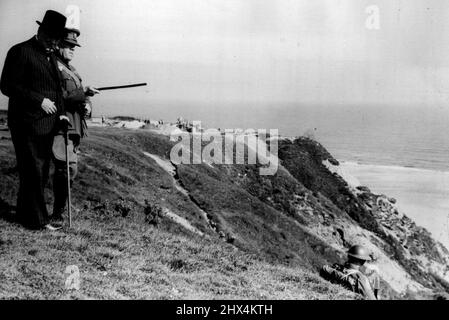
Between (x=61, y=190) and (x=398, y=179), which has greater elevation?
(x=61, y=190)

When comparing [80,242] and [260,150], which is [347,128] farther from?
[80,242]

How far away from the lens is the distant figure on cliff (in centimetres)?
814

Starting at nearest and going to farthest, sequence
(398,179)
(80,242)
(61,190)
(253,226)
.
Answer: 1. (80,242)
2. (61,190)
3. (253,226)
4. (398,179)

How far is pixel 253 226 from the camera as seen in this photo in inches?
1085

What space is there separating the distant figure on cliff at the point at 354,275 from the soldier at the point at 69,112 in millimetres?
5338

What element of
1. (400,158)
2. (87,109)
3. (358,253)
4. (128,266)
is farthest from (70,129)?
(400,158)

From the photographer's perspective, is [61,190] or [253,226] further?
[253,226]

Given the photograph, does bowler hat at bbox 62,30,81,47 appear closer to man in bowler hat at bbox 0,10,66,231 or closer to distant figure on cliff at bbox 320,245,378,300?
man in bowler hat at bbox 0,10,66,231

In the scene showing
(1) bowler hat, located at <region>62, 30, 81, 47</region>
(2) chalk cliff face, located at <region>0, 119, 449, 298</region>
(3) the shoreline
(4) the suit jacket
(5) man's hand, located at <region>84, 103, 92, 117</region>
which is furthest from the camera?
(3) the shoreline

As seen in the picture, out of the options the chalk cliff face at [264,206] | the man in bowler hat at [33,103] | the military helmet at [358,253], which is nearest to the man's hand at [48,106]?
the man in bowler hat at [33,103]

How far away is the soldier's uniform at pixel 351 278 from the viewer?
8.12m

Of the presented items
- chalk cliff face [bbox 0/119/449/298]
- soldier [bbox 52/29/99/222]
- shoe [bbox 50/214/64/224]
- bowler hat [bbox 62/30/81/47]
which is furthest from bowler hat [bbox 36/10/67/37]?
chalk cliff face [bbox 0/119/449/298]
